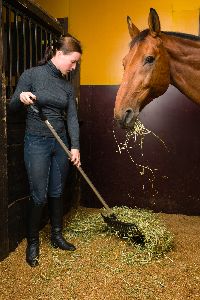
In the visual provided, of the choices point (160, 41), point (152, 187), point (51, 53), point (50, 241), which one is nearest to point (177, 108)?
point (152, 187)

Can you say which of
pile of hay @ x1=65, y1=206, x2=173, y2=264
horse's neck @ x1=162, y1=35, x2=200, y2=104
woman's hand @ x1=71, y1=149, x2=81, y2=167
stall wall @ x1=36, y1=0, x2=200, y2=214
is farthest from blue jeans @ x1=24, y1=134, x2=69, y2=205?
stall wall @ x1=36, y1=0, x2=200, y2=214

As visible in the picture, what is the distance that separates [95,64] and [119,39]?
421mm

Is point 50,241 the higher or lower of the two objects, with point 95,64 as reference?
lower

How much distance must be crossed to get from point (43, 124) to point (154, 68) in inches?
38.0

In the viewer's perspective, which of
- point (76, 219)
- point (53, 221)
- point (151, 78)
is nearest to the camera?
point (151, 78)

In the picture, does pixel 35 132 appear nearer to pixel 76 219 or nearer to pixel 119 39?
pixel 76 219

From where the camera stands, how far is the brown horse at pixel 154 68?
96.1 inches

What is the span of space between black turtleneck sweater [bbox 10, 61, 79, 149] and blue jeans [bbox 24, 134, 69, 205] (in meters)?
0.07

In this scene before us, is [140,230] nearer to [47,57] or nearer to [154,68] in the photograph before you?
[154,68]

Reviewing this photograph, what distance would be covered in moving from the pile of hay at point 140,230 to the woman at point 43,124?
0.72 m

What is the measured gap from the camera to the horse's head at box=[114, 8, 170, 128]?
244 cm

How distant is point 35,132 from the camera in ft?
8.64

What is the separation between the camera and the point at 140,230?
9.82 feet

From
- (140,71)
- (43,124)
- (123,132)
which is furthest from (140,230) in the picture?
(123,132)
